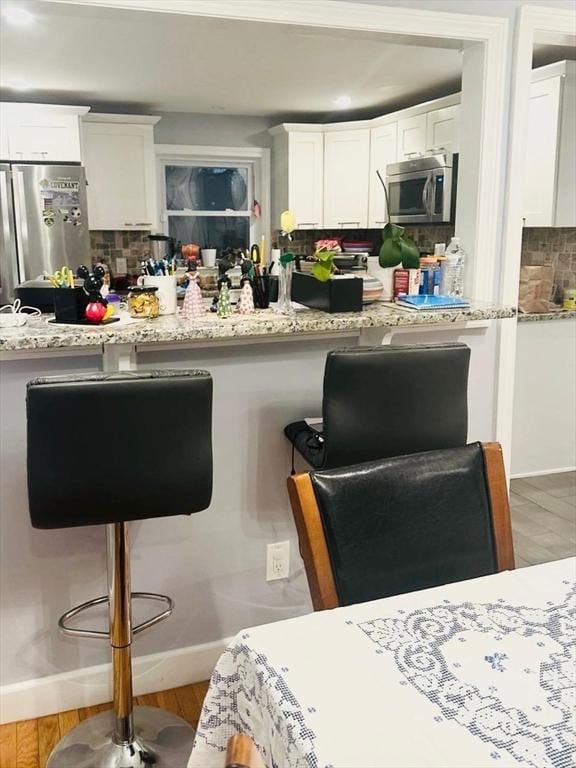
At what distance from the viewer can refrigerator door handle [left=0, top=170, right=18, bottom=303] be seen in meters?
4.68

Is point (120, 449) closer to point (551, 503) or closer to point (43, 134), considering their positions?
point (551, 503)

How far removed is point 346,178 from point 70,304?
4.40 metres

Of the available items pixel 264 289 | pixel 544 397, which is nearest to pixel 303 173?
pixel 544 397

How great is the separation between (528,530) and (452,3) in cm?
236

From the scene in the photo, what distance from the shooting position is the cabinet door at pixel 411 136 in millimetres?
5043

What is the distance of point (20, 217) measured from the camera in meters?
4.74

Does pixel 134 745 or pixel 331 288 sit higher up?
pixel 331 288

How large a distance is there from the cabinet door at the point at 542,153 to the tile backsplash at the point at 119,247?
3113 millimetres

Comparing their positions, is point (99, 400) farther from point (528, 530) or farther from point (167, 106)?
point (167, 106)

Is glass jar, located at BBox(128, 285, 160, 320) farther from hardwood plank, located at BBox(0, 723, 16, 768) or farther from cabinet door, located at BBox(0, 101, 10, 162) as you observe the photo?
cabinet door, located at BBox(0, 101, 10, 162)

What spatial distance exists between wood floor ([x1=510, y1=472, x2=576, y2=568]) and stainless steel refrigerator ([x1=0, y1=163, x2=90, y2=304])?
3.31 m

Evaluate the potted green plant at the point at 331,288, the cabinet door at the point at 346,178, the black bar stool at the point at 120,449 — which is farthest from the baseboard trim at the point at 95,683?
the cabinet door at the point at 346,178

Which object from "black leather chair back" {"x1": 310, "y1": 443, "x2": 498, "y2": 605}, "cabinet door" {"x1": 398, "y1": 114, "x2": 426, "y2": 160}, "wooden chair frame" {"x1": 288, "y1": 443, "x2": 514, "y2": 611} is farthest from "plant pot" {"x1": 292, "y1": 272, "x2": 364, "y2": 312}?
"cabinet door" {"x1": 398, "y1": 114, "x2": 426, "y2": 160}

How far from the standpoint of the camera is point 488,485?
1402 millimetres
